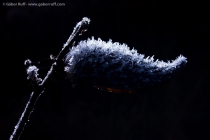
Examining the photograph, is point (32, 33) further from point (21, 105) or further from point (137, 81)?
point (137, 81)

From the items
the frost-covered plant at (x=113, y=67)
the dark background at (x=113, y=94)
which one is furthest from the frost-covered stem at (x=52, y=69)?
the dark background at (x=113, y=94)

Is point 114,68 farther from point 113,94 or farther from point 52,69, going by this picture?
point 113,94

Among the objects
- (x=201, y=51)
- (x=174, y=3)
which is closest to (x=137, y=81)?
(x=174, y=3)

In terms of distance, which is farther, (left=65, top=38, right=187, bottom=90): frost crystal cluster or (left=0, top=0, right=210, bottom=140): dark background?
(left=0, top=0, right=210, bottom=140): dark background

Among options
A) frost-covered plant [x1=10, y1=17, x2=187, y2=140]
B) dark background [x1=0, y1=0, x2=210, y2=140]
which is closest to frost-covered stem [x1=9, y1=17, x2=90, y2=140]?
A: frost-covered plant [x1=10, y1=17, x2=187, y2=140]

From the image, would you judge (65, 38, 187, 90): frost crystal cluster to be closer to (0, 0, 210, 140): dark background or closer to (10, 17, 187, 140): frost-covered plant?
(10, 17, 187, 140): frost-covered plant

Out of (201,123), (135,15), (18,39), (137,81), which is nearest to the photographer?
(137,81)
